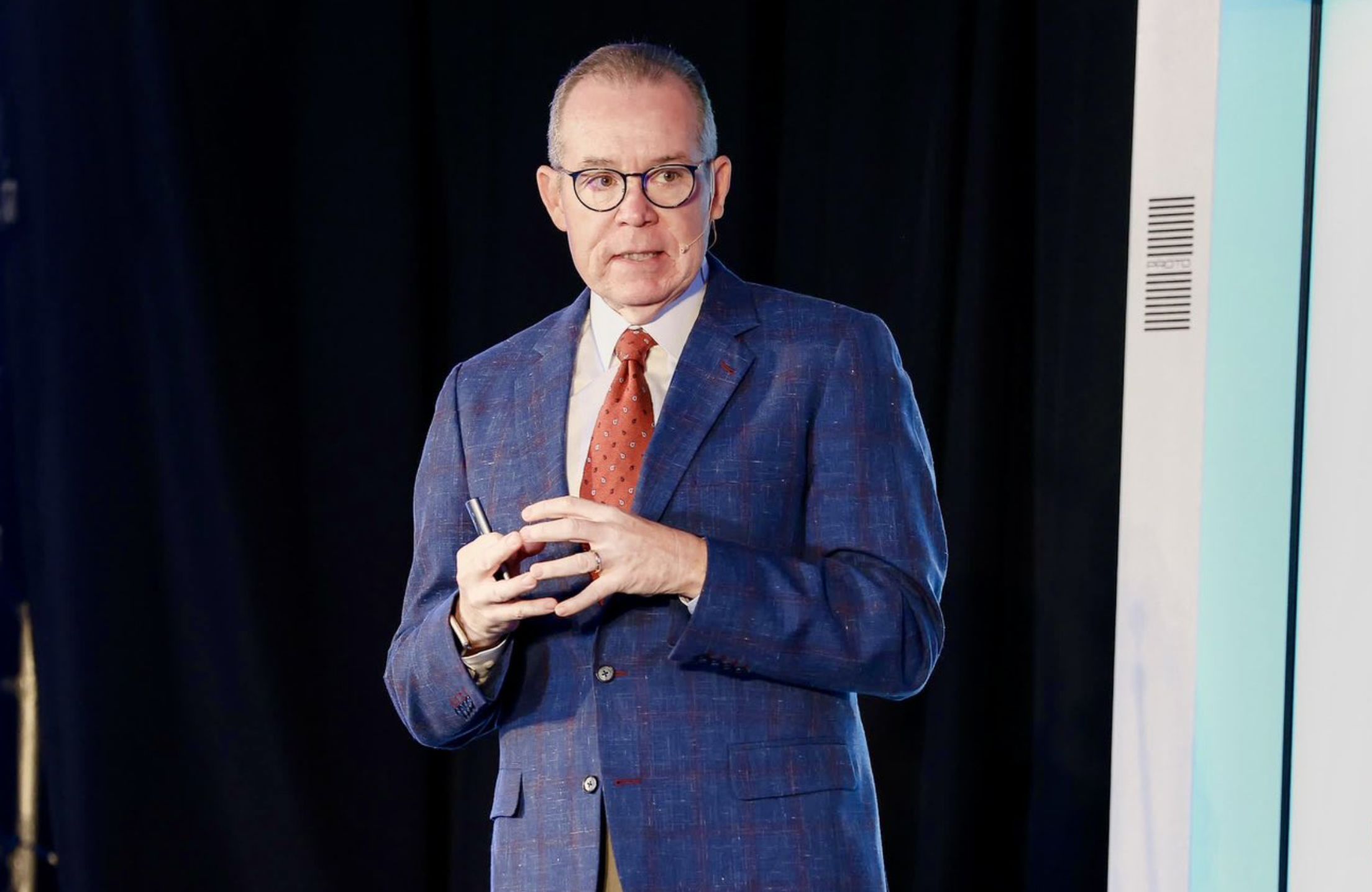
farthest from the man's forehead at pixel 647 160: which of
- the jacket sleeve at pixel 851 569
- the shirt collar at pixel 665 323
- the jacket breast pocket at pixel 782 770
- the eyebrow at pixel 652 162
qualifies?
A: the jacket breast pocket at pixel 782 770

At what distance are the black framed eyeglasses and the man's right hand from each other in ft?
1.39

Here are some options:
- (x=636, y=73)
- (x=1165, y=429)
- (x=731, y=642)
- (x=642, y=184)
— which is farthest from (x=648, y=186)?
(x=1165, y=429)

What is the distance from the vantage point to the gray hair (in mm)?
1739

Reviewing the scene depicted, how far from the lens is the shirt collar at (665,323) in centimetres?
178

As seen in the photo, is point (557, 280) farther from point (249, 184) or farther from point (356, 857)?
point (356, 857)

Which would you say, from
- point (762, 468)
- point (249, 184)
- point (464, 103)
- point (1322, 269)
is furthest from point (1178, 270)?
point (249, 184)

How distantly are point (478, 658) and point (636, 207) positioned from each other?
527 millimetres

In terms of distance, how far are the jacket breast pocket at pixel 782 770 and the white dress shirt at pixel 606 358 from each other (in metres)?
0.34

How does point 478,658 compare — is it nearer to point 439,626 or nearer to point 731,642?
point 439,626

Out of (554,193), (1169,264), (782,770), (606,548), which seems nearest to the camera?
(606,548)

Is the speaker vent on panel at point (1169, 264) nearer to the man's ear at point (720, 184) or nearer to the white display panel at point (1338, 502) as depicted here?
the white display panel at point (1338, 502)

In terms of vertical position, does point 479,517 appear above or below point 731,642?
above

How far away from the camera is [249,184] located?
3.25 m

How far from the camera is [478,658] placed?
1647 millimetres
